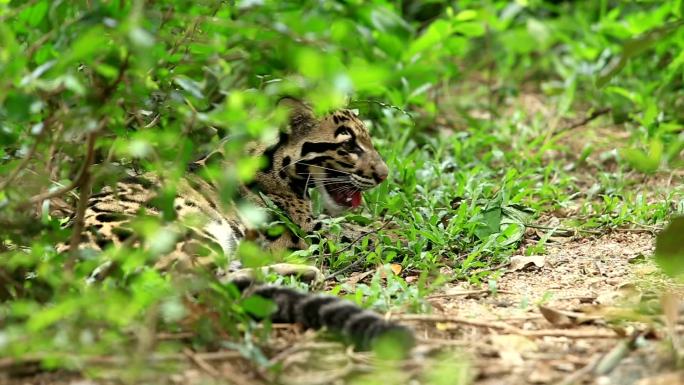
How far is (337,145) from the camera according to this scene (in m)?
5.99

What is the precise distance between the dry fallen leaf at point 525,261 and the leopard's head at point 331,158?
1.12m

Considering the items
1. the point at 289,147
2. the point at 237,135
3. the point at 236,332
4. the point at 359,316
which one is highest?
the point at 237,135

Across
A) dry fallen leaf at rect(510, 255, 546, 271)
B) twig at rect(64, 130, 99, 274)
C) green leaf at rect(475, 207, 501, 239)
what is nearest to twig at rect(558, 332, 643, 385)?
dry fallen leaf at rect(510, 255, 546, 271)

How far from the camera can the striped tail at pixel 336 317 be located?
332 cm

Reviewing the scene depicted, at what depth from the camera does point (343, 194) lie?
19.9 feet

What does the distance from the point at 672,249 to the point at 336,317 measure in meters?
1.26

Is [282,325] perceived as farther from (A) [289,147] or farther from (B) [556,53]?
(B) [556,53]

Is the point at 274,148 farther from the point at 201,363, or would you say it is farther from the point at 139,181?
the point at 201,363

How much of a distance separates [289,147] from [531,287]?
1890 mm

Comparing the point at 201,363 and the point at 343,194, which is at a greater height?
the point at 201,363

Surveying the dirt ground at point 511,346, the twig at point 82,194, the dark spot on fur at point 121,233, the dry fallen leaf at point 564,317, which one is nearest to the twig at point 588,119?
the dirt ground at point 511,346

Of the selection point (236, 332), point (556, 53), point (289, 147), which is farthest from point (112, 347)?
point (556, 53)

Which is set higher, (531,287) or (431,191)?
(531,287)

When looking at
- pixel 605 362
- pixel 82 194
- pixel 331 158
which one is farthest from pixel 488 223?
pixel 82 194
